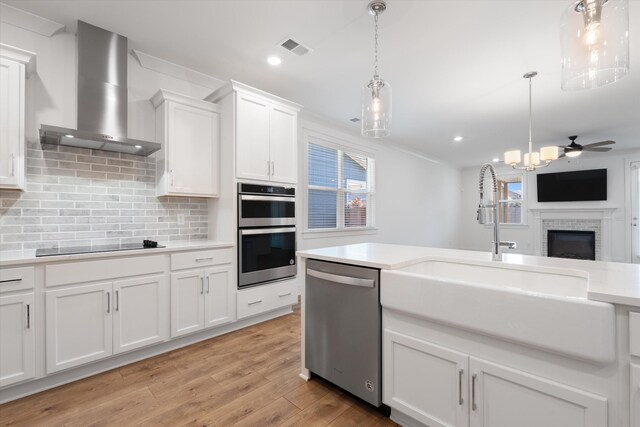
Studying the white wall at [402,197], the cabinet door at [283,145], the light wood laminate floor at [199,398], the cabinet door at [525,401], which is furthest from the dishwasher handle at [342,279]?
the white wall at [402,197]

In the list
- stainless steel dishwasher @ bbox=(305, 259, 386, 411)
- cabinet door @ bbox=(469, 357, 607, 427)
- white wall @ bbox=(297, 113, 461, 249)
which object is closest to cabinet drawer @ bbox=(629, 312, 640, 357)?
cabinet door @ bbox=(469, 357, 607, 427)

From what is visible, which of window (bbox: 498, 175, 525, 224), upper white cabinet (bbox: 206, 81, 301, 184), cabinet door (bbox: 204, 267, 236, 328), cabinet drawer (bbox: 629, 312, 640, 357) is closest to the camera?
cabinet drawer (bbox: 629, 312, 640, 357)

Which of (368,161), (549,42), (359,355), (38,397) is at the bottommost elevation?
(38,397)

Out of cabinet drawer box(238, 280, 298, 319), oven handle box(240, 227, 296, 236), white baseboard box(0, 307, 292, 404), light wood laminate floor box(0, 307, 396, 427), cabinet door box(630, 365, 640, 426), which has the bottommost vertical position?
light wood laminate floor box(0, 307, 396, 427)

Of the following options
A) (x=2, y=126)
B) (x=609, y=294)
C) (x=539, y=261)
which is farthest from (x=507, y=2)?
(x=2, y=126)

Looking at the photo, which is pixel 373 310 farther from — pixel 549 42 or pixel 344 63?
pixel 549 42

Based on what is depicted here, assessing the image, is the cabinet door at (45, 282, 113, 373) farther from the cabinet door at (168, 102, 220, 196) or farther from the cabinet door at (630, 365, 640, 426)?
the cabinet door at (630, 365, 640, 426)

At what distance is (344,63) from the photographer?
9.93ft

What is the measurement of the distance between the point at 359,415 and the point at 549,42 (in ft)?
11.2

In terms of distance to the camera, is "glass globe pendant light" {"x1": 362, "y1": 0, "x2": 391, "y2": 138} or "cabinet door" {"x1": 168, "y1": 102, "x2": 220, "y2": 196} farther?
"cabinet door" {"x1": 168, "y1": 102, "x2": 220, "y2": 196}

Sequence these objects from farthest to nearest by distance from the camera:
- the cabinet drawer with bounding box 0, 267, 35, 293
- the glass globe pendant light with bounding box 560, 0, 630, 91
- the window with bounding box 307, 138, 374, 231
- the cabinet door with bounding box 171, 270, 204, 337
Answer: the window with bounding box 307, 138, 374, 231 → the cabinet door with bounding box 171, 270, 204, 337 → the cabinet drawer with bounding box 0, 267, 35, 293 → the glass globe pendant light with bounding box 560, 0, 630, 91

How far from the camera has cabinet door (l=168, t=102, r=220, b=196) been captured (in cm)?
287

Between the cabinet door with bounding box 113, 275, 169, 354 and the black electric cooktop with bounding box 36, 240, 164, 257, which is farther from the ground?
the black electric cooktop with bounding box 36, 240, 164, 257

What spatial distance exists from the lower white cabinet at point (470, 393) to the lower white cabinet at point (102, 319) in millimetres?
1949
